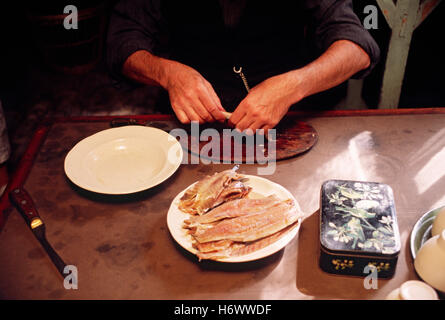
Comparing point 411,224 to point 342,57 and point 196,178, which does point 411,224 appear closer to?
point 196,178

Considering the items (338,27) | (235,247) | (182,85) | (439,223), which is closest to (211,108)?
(182,85)

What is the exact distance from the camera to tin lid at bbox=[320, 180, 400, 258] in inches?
43.2

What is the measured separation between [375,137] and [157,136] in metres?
0.96

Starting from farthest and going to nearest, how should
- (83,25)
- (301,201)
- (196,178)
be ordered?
(83,25), (196,178), (301,201)

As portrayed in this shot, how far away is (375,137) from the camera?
1.72m

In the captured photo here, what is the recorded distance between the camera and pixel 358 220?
117cm

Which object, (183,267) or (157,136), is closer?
(183,267)

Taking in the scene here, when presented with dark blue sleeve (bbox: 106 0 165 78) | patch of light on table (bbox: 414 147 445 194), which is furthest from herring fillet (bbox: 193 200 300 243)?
dark blue sleeve (bbox: 106 0 165 78)

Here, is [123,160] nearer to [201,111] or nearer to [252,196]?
[201,111]

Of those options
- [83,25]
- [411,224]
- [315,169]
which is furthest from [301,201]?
[83,25]

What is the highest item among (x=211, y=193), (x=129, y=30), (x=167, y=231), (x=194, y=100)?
(x=129, y=30)

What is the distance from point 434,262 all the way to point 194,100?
44.6 inches

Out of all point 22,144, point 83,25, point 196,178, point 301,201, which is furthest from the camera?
point 83,25

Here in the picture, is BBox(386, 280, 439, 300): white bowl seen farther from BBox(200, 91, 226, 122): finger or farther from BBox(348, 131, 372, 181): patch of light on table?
BBox(200, 91, 226, 122): finger
